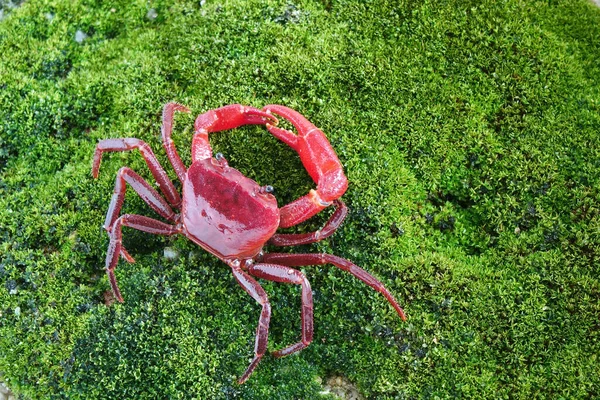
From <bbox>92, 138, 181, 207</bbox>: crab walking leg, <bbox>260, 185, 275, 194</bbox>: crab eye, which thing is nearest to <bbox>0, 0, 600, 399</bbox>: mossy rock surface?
<bbox>92, 138, 181, 207</bbox>: crab walking leg

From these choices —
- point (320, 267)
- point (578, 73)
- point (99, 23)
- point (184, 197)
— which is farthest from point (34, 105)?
point (578, 73)

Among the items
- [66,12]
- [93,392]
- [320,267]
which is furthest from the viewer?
[66,12]

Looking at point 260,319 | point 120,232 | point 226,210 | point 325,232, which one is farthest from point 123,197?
point 325,232

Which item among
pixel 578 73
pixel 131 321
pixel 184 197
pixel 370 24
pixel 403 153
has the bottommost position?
pixel 131 321

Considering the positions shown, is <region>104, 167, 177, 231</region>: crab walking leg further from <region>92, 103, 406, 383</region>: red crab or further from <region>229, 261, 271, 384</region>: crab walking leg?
<region>229, 261, 271, 384</region>: crab walking leg

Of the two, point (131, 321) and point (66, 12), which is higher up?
point (66, 12)

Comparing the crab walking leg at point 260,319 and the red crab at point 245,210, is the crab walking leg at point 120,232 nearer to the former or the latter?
the red crab at point 245,210

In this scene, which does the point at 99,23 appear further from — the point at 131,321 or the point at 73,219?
the point at 131,321
